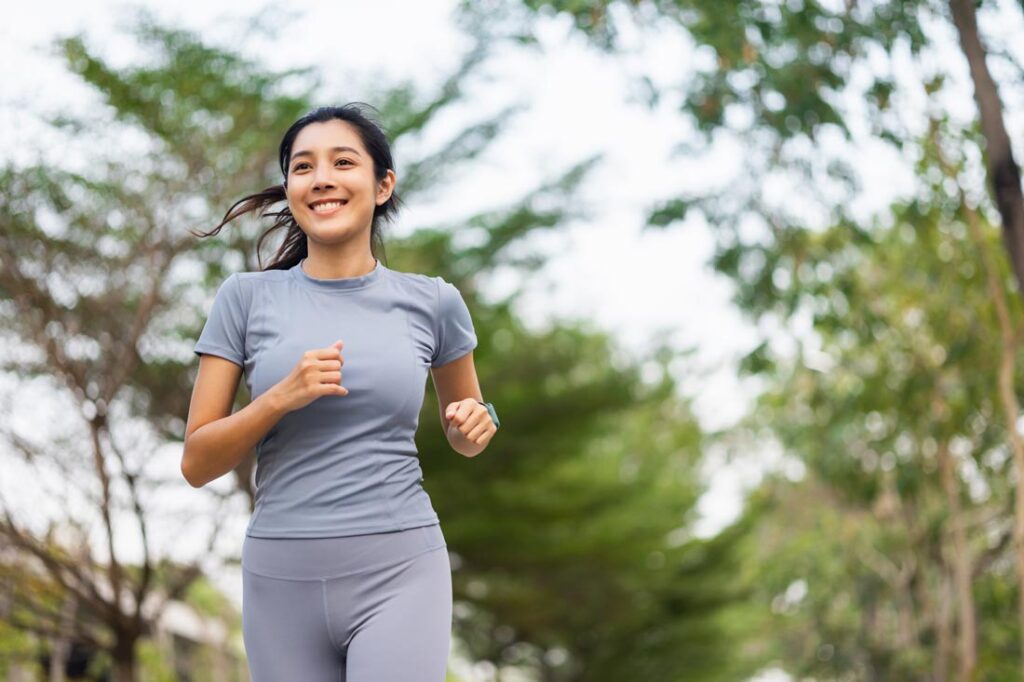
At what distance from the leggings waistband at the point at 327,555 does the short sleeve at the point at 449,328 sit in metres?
0.38

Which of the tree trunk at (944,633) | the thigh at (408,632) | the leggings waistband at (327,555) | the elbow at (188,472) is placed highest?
the elbow at (188,472)

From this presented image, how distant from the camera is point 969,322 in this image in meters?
13.2

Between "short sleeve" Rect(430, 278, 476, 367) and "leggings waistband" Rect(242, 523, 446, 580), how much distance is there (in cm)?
38

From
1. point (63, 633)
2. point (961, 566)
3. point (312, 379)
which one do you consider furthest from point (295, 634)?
point (961, 566)

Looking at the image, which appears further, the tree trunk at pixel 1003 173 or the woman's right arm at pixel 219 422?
the tree trunk at pixel 1003 173

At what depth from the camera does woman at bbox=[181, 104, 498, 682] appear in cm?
205

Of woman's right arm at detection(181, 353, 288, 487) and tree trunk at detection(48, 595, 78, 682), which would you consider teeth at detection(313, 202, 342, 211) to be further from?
tree trunk at detection(48, 595, 78, 682)

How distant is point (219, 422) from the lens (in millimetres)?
2059

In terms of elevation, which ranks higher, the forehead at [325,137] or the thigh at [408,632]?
the forehead at [325,137]

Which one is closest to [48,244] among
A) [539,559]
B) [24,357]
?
[24,357]

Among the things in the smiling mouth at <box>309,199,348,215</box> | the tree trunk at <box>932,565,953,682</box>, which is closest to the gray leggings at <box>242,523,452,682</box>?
the smiling mouth at <box>309,199,348,215</box>

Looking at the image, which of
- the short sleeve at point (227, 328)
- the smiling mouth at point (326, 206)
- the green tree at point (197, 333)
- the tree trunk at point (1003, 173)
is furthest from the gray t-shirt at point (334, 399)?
the green tree at point (197, 333)

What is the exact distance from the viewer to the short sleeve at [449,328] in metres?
2.34

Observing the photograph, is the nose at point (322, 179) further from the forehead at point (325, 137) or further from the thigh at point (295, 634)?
the thigh at point (295, 634)
